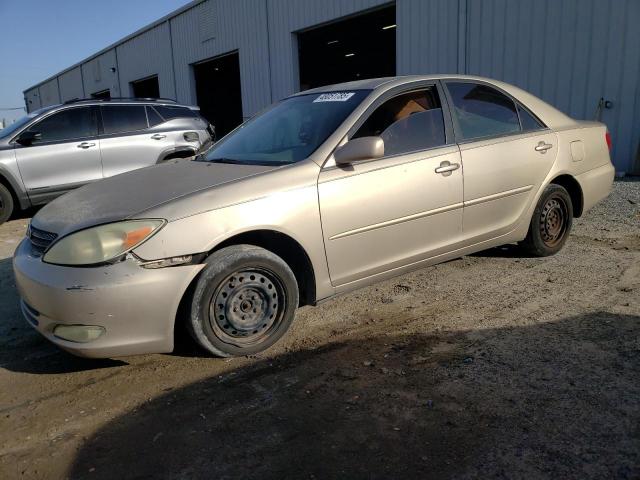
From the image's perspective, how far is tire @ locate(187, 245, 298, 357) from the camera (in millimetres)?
2939

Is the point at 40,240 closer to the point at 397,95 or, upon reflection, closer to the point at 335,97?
the point at 335,97

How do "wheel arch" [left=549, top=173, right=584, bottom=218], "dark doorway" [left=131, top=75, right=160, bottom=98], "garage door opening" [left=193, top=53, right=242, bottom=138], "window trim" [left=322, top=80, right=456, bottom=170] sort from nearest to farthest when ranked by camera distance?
"window trim" [left=322, top=80, right=456, bottom=170]
"wheel arch" [left=549, top=173, right=584, bottom=218]
"garage door opening" [left=193, top=53, right=242, bottom=138]
"dark doorway" [left=131, top=75, right=160, bottom=98]

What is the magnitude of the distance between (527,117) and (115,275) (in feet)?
12.0

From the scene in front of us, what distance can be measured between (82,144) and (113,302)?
611 centimetres

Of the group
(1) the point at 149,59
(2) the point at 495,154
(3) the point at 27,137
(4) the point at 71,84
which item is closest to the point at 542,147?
(2) the point at 495,154

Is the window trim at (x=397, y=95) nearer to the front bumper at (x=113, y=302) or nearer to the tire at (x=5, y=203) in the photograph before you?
the front bumper at (x=113, y=302)

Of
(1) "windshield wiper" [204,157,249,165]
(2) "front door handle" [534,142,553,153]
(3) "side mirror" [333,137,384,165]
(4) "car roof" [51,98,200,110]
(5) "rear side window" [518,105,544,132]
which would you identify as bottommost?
(2) "front door handle" [534,142,553,153]

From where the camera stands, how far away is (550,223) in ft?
15.6

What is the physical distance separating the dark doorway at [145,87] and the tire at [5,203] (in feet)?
61.6

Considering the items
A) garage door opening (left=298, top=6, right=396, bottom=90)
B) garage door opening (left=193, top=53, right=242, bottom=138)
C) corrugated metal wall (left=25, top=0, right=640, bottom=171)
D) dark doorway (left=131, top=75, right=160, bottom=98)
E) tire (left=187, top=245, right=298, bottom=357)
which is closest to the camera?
tire (left=187, top=245, right=298, bottom=357)

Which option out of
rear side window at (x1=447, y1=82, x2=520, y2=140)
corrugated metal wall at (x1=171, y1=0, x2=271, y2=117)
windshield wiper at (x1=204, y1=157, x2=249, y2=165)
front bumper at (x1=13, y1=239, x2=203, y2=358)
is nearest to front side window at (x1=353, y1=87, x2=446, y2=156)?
rear side window at (x1=447, y1=82, x2=520, y2=140)

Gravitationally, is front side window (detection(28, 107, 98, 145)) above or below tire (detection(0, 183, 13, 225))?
above

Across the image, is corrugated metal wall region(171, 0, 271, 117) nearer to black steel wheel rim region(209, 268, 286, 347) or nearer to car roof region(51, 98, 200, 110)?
car roof region(51, 98, 200, 110)

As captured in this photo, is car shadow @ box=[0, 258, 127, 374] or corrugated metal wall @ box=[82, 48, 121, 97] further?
corrugated metal wall @ box=[82, 48, 121, 97]
